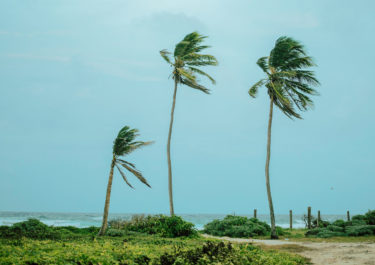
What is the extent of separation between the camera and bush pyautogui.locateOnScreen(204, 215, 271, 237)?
20.3m

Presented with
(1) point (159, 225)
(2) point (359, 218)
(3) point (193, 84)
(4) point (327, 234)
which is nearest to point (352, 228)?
(4) point (327, 234)

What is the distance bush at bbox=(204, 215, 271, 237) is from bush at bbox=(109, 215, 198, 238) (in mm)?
4656

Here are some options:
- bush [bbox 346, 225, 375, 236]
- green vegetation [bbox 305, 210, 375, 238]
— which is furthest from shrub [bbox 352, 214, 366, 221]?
bush [bbox 346, 225, 375, 236]

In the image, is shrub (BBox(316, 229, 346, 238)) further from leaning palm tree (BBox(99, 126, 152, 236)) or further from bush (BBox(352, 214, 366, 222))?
leaning palm tree (BBox(99, 126, 152, 236))

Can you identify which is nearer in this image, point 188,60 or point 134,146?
point 134,146

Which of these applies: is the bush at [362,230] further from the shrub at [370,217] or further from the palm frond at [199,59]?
the palm frond at [199,59]

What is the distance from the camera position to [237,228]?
68.2ft

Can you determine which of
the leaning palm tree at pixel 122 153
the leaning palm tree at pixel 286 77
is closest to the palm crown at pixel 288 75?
the leaning palm tree at pixel 286 77

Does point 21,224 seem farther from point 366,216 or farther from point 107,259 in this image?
point 366,216

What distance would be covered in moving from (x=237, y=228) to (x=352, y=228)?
248 inches

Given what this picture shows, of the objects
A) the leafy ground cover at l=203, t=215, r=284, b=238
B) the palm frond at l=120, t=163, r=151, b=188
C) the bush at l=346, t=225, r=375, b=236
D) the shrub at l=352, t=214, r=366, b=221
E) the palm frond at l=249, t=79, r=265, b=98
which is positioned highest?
the palm frond at l=249, t=79, r=265, b=98

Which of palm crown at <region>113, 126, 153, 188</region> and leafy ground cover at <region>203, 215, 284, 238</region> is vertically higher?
palm crown at <region>113, 126, 153, 188</region>

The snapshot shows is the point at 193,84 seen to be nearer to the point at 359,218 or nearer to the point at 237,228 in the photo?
the point at 237,228

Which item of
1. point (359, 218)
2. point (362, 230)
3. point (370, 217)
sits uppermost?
point (370, 217)
